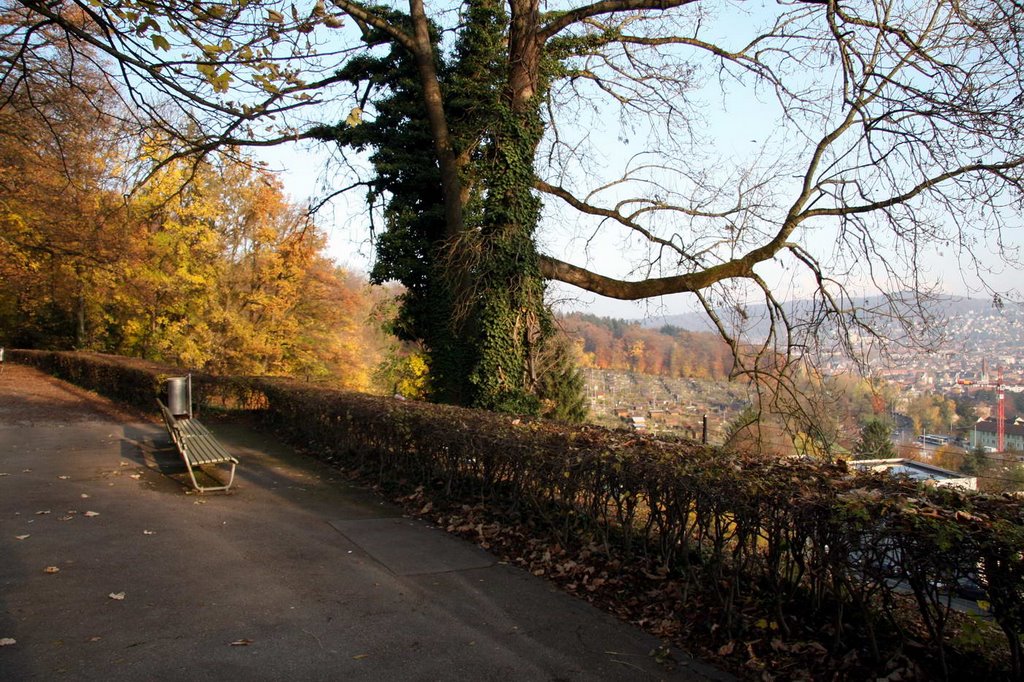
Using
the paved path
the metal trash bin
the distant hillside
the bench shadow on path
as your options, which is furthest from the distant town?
the metal trash bin

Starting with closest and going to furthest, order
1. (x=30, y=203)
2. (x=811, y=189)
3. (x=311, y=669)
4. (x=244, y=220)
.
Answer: (x=311, y=669) < (x=811, y=189) < (x=30, y=203) < (x=244, y=220)

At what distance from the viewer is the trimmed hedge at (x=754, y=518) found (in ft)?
11.9

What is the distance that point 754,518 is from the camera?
449 cm

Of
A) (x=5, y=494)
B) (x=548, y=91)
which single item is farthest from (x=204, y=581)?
(x=548, y=91)

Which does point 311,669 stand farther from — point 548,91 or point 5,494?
point 548,91

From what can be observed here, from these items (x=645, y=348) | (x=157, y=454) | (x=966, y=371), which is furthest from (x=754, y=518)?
(x=645, y=348)

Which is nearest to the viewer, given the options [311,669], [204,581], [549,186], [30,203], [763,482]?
[311,669]

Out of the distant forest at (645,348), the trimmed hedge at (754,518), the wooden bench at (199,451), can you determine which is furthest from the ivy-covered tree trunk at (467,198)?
the wooden bench at (199,451)

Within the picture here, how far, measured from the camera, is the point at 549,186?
1440 cm

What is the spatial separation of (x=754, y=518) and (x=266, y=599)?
353 cm

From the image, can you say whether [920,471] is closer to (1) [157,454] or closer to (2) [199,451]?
(2) [199,451]

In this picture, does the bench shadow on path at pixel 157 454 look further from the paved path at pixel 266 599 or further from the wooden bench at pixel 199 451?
the paved path at pixel 266 599

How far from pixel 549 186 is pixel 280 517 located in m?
9.30

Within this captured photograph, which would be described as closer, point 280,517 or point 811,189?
point 280,517
